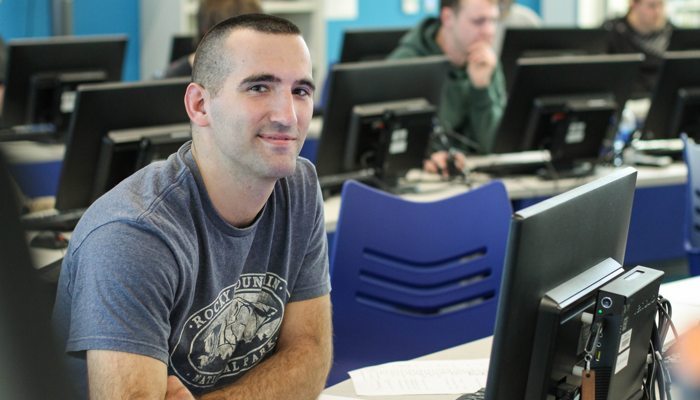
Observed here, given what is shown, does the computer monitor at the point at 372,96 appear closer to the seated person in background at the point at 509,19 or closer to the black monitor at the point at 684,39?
the black monitor at the point at 684,39

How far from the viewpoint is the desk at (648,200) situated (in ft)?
Result: 8.45

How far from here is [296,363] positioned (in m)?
1.23

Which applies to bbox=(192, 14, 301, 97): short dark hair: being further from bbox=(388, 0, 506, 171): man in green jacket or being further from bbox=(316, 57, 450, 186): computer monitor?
bbox=(388, 0, 506, 171): man in green jacket

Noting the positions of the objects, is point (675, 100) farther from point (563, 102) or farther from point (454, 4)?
point (454, 4)

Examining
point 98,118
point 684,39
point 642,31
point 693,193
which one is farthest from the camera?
point 642,31

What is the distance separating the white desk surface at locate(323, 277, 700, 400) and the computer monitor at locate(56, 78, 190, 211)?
1028 mm

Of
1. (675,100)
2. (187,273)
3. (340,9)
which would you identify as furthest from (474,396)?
(340,9)

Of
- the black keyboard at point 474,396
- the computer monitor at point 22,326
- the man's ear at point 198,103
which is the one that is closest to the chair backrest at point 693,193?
the black keyboard at point 474,396

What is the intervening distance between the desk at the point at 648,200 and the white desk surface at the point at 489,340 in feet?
3.12

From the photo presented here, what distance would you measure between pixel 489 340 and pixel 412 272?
1.11 feet

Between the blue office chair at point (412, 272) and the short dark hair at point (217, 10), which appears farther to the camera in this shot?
the short dark hair at point (217, 10)

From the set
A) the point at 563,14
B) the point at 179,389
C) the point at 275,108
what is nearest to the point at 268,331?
the point at 179,389

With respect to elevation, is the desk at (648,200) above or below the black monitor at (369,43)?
below

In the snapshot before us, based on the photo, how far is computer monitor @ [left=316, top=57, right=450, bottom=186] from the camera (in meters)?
2.25
